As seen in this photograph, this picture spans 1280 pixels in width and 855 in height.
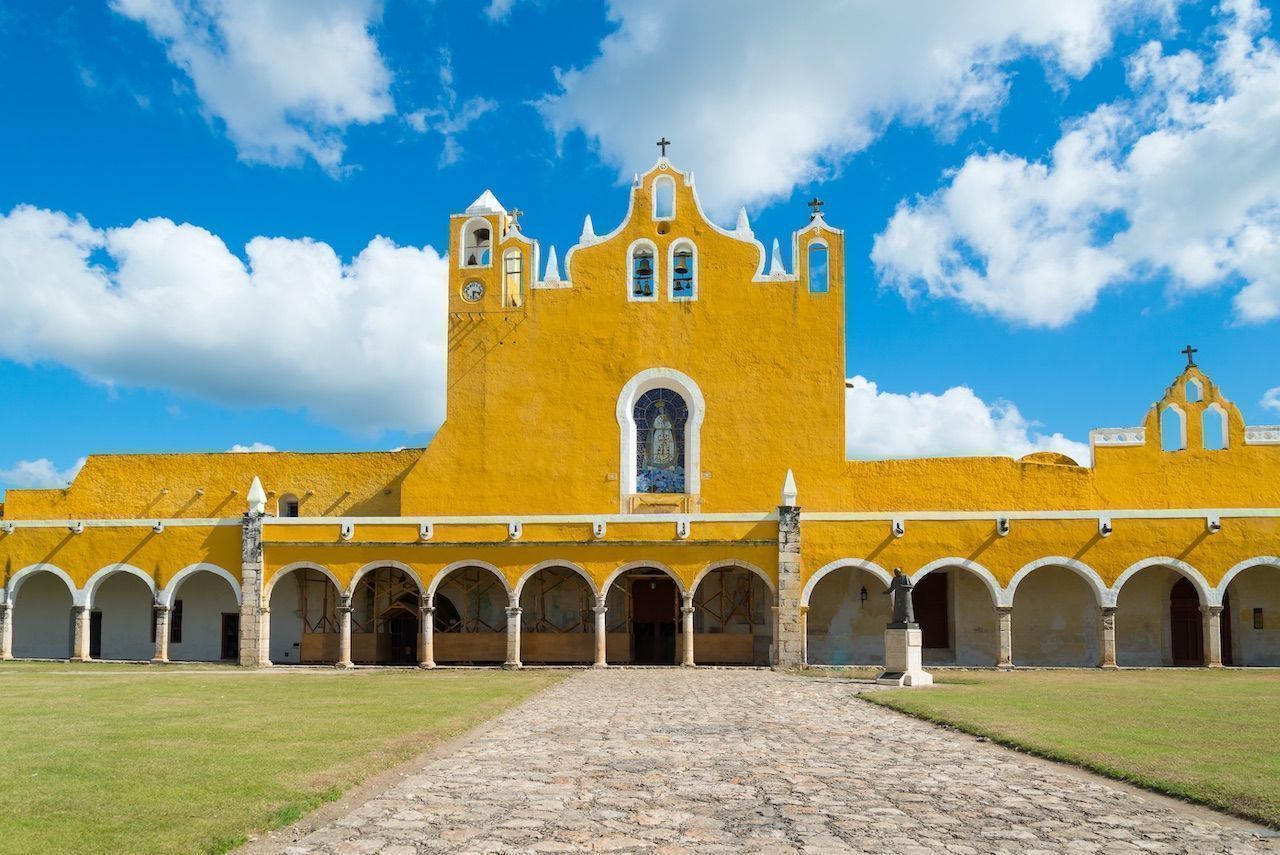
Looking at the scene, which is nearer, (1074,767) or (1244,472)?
(1074,767)

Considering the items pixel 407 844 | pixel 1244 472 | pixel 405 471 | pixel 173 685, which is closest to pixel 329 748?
pixel 407 844

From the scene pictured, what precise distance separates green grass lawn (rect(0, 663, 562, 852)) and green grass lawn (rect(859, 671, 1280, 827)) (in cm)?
636

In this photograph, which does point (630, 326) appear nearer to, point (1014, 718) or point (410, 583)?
point (410, 583)

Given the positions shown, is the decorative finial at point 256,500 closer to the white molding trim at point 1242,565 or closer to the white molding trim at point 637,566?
the white molding trim at point 637,566

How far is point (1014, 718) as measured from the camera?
14.2m

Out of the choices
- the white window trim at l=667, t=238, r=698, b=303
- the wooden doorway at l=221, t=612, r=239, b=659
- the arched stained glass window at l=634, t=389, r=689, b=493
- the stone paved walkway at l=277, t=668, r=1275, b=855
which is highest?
the white window trim at l=667, t=238, r=698, b=303

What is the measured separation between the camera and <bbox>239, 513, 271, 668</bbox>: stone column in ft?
88.7

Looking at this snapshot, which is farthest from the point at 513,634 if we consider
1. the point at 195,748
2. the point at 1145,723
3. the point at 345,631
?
the point at 1145,723

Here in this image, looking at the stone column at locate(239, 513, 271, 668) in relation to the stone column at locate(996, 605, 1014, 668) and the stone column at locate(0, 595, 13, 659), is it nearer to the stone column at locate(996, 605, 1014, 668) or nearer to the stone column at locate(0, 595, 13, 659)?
the stone column at locate(0, 595, 13, 659)

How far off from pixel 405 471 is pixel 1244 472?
21801 millimetres

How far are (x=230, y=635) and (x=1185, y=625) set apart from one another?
2427cm

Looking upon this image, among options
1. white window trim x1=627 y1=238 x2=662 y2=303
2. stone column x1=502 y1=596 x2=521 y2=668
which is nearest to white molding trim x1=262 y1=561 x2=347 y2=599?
stone column x1=502 y1=596 x2=521 y2=668

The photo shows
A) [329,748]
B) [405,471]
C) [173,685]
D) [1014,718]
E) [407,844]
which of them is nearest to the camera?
[407,844]

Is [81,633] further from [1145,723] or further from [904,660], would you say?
[1145,723]
